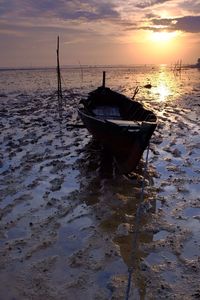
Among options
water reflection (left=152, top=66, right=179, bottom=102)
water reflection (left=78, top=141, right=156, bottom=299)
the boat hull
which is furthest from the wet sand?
water reflection (left=152, top=66, right=179, bottom=102)

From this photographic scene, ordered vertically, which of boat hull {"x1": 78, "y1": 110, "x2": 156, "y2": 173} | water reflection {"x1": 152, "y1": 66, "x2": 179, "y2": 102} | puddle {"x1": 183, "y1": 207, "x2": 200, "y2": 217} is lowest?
water reflection {"x1": 152, "y1": 66, "x2": 179, "y2": 102}

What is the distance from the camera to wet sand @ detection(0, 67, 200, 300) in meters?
6.39

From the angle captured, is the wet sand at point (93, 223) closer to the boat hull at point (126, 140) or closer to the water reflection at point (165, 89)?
the boat hull at point (126, 140)

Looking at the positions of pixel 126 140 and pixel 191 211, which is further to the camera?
pixel 126 140

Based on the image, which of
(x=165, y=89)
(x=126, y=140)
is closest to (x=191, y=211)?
(x=126, y=140)

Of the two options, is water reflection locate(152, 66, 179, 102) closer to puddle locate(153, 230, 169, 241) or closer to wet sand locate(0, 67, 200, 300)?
wet sand locate(0, 67, 200, 300)

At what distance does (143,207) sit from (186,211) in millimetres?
1137

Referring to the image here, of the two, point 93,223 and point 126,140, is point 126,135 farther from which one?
point 93,223

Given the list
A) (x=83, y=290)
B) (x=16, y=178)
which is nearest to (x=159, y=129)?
(x=16, y=178)

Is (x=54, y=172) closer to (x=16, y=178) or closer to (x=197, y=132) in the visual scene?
(x=16, y=178)

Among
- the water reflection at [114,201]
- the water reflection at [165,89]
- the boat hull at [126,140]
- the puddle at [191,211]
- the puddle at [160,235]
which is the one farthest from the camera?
the water reflection at [165,89]

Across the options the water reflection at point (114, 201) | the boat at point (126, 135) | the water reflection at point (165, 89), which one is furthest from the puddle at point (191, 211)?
the water reflection at point (165, 89)

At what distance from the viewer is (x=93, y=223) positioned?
873 cm

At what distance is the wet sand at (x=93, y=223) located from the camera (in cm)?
639
